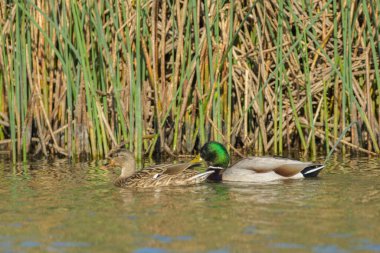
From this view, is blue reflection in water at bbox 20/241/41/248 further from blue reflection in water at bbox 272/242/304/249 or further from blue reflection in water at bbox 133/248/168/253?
blue reflection in water at bbox 272/242/304/249

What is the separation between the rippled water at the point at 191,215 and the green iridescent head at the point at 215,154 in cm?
76

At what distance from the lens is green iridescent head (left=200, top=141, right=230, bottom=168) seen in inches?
414

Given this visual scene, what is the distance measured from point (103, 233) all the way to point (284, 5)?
5509 millimetres

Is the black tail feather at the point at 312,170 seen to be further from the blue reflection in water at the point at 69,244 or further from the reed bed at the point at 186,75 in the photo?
the blue reflection in water at the point at 69,244

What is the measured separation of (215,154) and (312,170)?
120cm

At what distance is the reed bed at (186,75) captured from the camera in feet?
36.1

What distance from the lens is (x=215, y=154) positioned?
416 inches

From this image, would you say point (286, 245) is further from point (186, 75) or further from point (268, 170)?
point (186, 75)

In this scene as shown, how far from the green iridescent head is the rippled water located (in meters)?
0.76

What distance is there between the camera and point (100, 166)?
10.9 metres

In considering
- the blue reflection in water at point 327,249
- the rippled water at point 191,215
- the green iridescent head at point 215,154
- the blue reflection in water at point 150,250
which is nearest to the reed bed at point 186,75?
the green iridescent head at point 215,154

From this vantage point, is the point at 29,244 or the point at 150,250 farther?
the point at 29,244

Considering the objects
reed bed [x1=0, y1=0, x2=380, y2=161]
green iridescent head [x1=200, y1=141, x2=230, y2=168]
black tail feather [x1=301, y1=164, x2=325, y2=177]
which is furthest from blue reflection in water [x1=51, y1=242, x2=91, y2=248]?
reed bed [x1=0, y1=0, x2=380, y2=161]

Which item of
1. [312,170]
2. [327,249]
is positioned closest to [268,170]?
[312,170]
